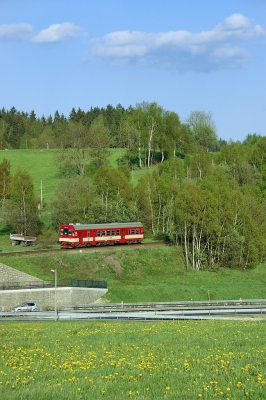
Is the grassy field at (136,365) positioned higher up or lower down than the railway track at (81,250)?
higher up

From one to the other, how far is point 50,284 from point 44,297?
226 cm

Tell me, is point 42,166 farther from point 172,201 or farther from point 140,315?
point 140,315

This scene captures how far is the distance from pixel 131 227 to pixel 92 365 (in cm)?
5919

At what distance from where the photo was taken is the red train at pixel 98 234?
7456cm

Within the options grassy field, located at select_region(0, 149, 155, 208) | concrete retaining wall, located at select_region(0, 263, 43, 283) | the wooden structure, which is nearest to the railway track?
concrete retaining wall, located at select_region(0, 263, 43, 283)

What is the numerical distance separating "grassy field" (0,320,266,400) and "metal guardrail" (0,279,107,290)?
30785 millimetres

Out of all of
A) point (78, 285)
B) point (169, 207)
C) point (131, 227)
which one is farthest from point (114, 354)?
point (169, 207)

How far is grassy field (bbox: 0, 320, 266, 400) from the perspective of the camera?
16.2 metres

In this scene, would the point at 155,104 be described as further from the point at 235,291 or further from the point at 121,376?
the point at 121,376

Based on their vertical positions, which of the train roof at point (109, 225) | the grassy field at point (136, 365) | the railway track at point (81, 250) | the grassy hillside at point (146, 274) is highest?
the grassy field at point (136, 365)

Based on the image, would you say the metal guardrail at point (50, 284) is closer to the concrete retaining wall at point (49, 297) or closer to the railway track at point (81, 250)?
the concrete retaining wall at point (49, 297)

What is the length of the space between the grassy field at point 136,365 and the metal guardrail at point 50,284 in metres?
30.8

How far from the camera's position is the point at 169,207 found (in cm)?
8812

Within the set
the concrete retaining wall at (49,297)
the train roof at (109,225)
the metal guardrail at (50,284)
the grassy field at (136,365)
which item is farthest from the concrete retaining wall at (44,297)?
the grassy field at (136,365)
